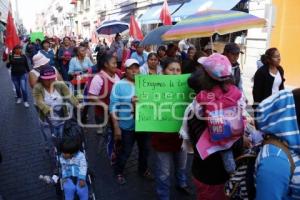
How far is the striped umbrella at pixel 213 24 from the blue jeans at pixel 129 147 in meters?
1.72

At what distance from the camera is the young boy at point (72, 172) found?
3.70m

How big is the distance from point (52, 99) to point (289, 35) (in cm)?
948

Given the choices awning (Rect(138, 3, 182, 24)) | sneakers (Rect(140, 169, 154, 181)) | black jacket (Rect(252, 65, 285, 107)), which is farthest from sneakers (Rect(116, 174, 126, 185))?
awning (Rect(138, 3, 182, 24))

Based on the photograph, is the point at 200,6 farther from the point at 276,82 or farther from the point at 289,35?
the point at 276,82

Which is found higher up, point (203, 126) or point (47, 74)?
point (47, 74)

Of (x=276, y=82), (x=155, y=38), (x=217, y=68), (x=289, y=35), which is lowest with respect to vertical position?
(x=276, y=82)

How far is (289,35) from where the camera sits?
38.8 feet

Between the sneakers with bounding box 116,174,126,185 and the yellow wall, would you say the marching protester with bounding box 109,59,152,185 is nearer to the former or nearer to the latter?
the sneakers with bounding box 116,174,126,185

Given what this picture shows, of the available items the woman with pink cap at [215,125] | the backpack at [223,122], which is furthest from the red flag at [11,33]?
the backpack at [223,122]

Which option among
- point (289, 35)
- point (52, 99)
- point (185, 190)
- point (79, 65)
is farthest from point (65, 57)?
point (185, 190)

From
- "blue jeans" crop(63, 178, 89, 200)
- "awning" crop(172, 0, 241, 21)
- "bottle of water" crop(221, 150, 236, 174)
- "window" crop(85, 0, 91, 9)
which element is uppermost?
"window" crop(85, 0, 91, 9)

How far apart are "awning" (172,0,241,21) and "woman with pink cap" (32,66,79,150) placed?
9024mm

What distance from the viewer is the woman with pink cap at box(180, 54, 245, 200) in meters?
2.61

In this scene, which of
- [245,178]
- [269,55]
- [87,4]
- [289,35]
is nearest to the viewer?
[245,178]
